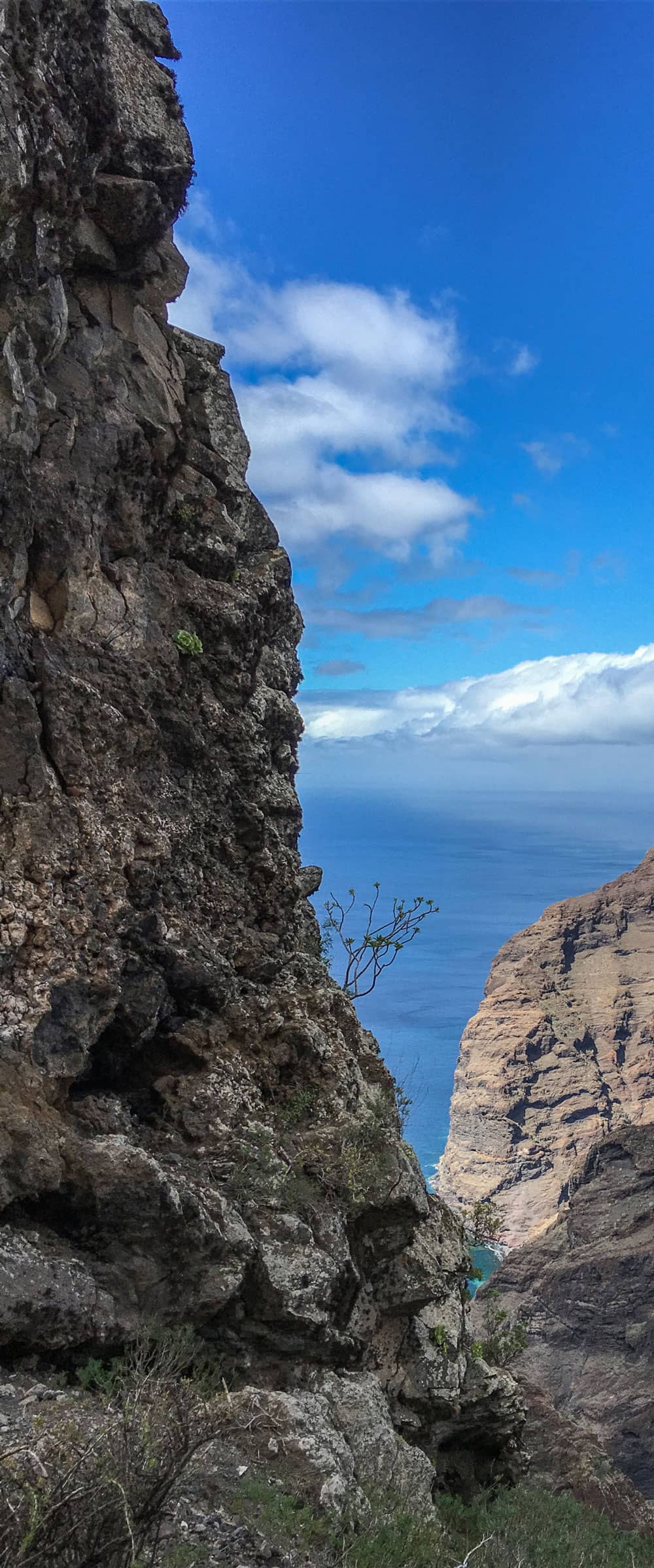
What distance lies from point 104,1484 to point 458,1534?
21.4 ft

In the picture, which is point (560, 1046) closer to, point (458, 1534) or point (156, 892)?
point (458, 1534)

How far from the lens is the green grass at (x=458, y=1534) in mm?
6801

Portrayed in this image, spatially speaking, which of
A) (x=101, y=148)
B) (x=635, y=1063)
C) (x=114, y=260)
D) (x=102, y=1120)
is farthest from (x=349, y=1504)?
(x=635, y=1063)

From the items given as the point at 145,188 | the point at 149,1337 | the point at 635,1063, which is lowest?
the point at 149,1337

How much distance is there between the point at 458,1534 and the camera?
31.8ft

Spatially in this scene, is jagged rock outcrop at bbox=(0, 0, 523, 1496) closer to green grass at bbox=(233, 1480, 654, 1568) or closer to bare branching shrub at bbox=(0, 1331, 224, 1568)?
green grass at bbox=(233, 1480, 654, 1568)

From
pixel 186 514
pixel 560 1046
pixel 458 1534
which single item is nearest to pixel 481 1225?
pixel 458 1534

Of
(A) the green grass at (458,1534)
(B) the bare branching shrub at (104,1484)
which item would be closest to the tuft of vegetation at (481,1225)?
(A) the green grass at (458,1534)

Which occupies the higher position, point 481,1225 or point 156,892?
point 156,892

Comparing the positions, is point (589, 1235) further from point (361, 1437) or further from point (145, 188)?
point (145, 188)

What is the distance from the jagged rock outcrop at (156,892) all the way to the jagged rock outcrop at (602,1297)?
36100 millimetres

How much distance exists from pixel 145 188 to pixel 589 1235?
169ft

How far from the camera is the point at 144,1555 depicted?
533 centimetres

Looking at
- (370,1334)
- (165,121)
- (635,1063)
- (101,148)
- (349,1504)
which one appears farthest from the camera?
(635,1063)
